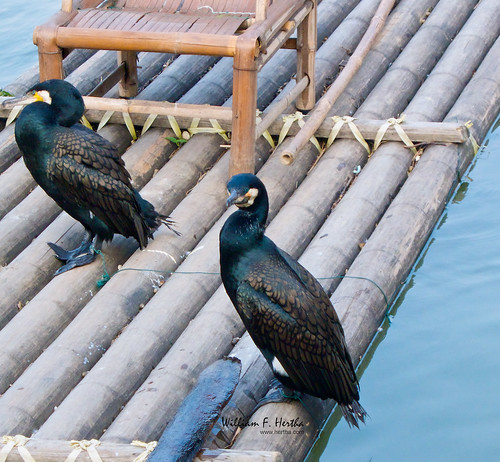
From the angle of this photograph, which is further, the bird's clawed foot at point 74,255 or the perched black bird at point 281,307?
the bird's clawed foot at point 74,255

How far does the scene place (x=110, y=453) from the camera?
411 centimetres

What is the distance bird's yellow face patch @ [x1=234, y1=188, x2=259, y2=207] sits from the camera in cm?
443

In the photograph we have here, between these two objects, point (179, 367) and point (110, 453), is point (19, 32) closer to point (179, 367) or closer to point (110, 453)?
point (179, 367)

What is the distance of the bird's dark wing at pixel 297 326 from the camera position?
14.4ft

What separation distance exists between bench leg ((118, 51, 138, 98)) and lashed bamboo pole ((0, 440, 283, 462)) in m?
3.83

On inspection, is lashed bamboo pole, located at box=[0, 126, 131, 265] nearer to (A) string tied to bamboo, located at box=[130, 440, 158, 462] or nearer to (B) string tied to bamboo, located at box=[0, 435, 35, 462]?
(B) string tied to bamboo, located at box=[0, 435, 35, 462]

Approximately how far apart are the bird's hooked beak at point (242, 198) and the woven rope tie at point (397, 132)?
8.33ft

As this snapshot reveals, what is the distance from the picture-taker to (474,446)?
5090 millimetres

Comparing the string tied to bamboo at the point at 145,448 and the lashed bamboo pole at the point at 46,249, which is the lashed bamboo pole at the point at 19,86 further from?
the string tied to bamboo at the point at 145,448

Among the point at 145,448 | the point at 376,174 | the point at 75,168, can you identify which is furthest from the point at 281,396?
the point at 376,174

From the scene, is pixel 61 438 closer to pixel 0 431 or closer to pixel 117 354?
pixel 0 431

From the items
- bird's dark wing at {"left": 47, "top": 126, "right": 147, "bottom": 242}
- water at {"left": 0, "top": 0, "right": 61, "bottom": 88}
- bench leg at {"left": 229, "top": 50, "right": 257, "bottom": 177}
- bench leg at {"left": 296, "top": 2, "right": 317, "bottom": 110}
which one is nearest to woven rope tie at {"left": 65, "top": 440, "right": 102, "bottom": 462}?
bird's dark wing at {"left": 47, "top": 126, "right": 147, "bottom": 242}

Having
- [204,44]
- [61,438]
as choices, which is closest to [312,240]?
[204,44]

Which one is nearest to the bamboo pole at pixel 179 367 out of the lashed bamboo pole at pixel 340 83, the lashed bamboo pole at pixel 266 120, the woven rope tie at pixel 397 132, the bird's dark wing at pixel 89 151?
the bird's dark wing at pixel 89 151
